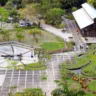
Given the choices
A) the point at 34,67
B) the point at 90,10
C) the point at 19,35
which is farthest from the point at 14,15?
the point at 34,67

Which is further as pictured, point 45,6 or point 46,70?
point 45,6

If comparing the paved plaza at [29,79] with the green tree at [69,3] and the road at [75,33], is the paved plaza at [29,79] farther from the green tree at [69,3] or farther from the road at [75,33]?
the green tree at [69,3]

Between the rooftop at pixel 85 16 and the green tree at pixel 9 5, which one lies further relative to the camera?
the green tree at pixel 9 5

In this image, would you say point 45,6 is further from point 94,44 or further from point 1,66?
point 1,66

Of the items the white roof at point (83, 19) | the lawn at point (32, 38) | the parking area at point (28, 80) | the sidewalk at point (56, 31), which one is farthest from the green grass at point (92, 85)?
the white roof at point (83, 19)

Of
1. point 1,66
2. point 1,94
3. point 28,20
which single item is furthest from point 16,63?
point 28,20

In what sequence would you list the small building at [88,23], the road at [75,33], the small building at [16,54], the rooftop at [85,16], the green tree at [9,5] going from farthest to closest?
the green tree at [9,5] < the rooftop at [85,16] < the small building at [88,23] < the road at [75,33] < the small building at [16,54]

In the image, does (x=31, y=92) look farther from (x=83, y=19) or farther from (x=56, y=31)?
(x=83, y=19)
